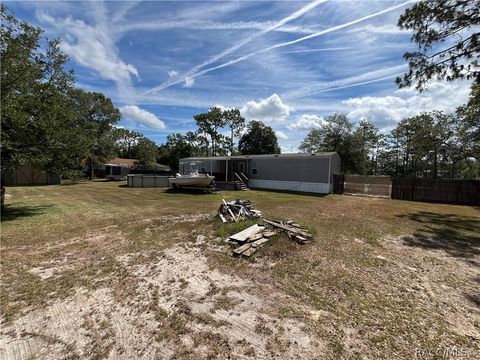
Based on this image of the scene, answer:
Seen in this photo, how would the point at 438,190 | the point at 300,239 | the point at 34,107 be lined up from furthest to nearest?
the point at 438,190, the point at 34,107, the point at 300,239

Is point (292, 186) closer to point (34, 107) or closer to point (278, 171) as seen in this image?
point (278, 171)

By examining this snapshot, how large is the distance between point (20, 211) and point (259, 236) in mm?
10028

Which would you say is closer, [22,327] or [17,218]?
[22,327]

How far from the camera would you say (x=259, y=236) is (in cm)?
592

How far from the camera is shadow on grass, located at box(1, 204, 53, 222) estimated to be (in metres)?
8.66

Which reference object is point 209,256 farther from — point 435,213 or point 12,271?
point 435,213

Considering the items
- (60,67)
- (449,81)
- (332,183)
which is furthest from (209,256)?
(332,183)

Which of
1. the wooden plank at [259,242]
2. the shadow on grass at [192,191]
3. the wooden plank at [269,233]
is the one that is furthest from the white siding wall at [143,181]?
the wooden plank at [259,242]

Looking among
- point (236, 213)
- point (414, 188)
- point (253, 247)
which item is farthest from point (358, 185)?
point (253, 247)

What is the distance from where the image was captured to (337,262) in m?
4.85

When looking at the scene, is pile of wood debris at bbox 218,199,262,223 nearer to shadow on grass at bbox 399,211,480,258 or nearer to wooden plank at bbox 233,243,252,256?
wooden plank at bbox 233,243,252,256

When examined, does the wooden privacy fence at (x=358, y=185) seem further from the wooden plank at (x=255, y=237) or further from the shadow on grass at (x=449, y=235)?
the wooden plank at (x=255, y=237)

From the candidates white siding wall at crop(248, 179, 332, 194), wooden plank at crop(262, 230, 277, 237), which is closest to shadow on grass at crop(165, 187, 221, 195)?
white siding wall at crop(248, 179, 332, 194)

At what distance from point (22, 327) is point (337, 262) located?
16.5 feet
